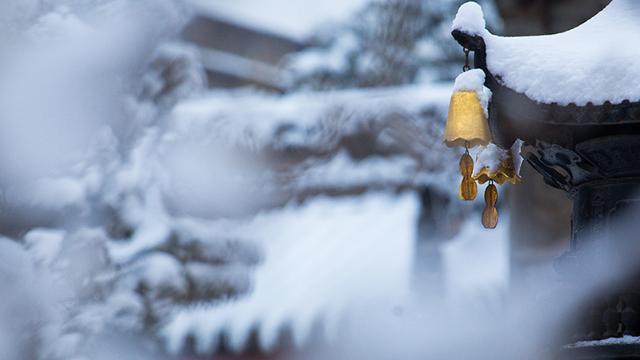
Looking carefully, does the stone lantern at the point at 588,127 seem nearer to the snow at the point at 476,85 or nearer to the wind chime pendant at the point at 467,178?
the snow at the point at 476,85

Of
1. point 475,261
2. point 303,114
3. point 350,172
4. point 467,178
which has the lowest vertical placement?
point 467,178

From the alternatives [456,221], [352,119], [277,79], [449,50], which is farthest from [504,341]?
[277,79]

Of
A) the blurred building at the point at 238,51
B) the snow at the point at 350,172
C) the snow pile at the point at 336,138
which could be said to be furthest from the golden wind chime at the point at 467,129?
the blurred building at the point at 238,51

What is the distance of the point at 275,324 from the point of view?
42.9 ft

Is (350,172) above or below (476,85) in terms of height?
above

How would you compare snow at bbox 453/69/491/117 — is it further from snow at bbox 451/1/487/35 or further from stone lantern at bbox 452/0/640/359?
snow at bbox 451/1/487/35

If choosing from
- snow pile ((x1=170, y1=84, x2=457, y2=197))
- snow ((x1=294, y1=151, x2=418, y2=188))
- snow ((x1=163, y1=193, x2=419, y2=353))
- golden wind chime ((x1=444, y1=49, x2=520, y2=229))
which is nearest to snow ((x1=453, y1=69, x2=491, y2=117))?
golden wind chime ((x1=444, y1=49, x2=520, y2=229))

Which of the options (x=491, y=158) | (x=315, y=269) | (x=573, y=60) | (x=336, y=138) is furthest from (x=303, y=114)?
(x=573, y=60)

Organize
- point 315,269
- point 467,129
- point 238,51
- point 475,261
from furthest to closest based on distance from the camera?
point 238,51 < point 475,261 < point 315,269 < point 467,129

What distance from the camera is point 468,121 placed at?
5.49m

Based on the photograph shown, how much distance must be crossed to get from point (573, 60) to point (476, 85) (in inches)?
15.8

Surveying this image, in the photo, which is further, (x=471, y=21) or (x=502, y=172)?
(x=502, y=172)

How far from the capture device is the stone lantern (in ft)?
17.2

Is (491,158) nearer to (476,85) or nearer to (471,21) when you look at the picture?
(476,85)
